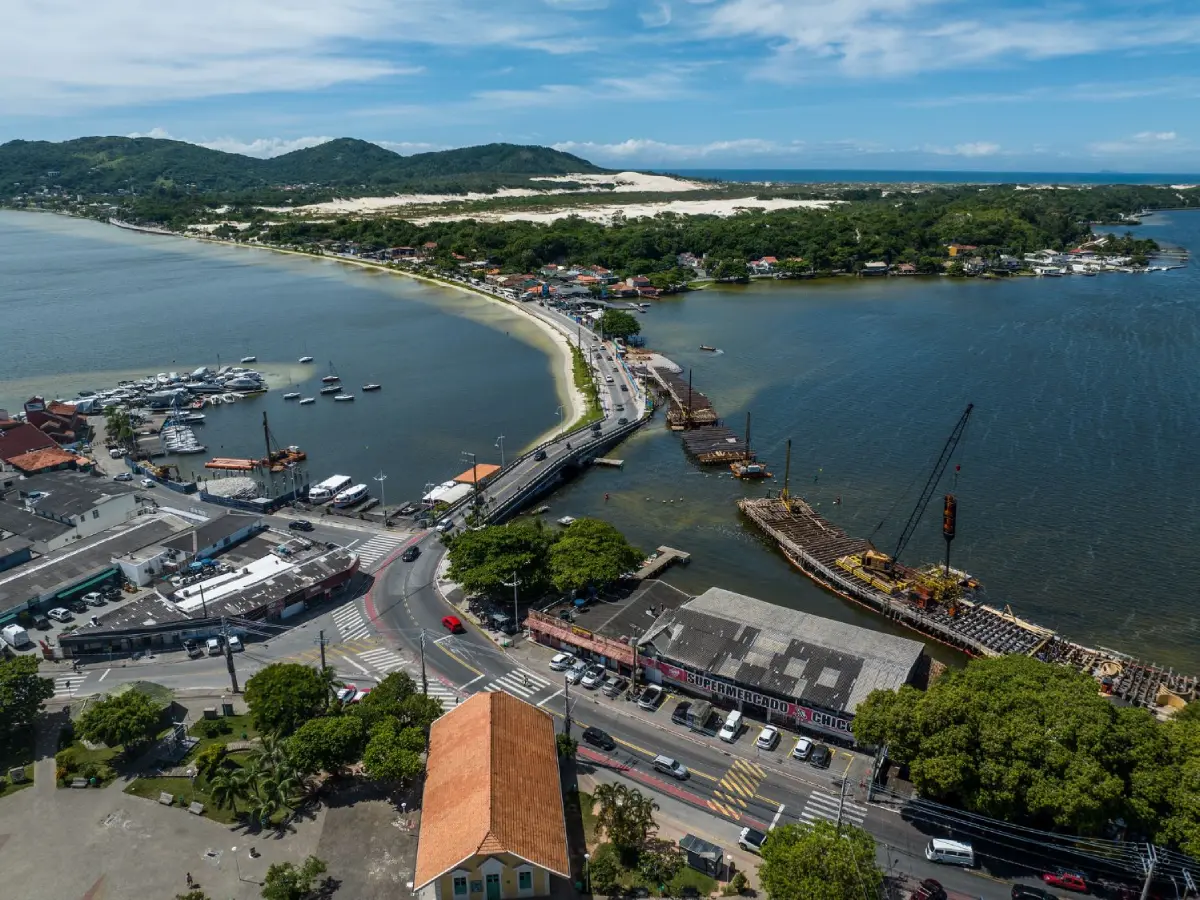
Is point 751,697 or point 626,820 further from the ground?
point 626,820

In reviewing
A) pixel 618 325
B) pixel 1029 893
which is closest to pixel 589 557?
pixel 1029 893

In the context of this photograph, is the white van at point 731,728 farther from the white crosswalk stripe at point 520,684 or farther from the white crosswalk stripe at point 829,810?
the white crosswalk stripe at point 520,684

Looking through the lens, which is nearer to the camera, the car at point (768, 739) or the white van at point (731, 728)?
the car at point (768, 739)

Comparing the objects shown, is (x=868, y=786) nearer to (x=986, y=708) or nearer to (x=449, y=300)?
(x=986, y=708)

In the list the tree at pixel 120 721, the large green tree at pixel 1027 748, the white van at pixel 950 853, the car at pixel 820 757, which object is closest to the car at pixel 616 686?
the car at pixel 820 757

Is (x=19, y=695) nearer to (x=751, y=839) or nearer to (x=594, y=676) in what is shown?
(x=594, y=676)
